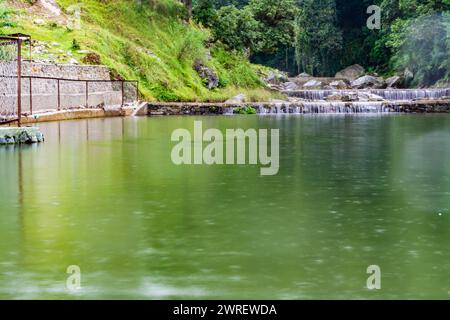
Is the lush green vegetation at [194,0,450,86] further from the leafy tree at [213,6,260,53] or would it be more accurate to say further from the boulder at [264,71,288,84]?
the boulder at [264,71,288,84]

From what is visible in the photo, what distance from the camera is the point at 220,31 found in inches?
2101

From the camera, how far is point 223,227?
27.2 feet

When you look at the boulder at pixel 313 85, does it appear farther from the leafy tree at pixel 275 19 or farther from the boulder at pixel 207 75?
the boulder at pixel 207 75

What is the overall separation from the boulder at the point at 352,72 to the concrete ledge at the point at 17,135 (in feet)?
193

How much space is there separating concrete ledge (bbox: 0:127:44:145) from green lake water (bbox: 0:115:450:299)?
2.54 metres

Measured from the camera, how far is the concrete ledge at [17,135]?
57.8ft

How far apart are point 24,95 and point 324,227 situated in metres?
19.7

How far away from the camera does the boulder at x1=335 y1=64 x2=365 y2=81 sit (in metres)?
75.8

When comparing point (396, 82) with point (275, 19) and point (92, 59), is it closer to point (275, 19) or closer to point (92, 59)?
point (275, 19)

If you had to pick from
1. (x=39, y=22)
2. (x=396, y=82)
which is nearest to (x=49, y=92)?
(x=39, y=22)

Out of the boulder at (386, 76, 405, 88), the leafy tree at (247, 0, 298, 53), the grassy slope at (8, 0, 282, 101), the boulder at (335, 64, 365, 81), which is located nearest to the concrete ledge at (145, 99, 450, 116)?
the grassy slope at (8, 0, 282, 101)

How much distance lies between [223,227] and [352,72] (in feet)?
230
